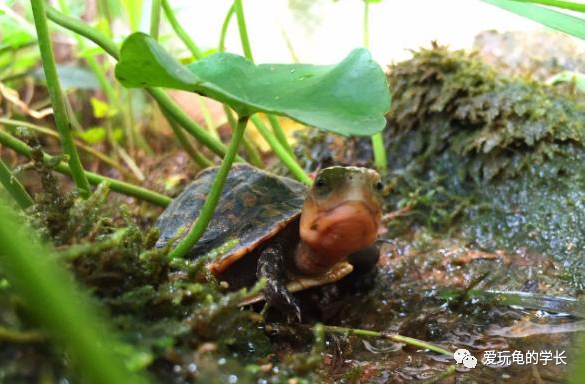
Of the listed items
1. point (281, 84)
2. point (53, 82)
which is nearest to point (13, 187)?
point (53, 82)

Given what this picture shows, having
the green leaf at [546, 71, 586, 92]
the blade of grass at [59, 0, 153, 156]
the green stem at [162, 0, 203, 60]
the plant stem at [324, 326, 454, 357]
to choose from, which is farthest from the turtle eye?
the blade of grass at [59, 0, 153, 156]

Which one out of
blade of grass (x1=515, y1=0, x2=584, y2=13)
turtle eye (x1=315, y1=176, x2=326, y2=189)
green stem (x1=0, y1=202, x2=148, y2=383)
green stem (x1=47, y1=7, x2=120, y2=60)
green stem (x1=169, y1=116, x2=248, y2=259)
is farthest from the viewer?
green stem (x1=47, y1=7, x2=120, y2=60)

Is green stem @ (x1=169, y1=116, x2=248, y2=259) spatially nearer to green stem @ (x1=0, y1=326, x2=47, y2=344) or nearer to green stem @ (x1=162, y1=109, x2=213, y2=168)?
green stem @ (x1=0, y1=326, x2=47, y2=344)

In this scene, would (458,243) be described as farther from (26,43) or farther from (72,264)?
(26,43)

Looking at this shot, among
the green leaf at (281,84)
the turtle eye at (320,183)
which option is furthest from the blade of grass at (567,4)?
the turtle eye at (320,183)

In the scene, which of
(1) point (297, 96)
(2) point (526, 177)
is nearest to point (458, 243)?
(2) point (526, 177)

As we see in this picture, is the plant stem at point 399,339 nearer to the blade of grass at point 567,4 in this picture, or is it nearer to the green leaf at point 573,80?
the blade of grass at point 567,4
